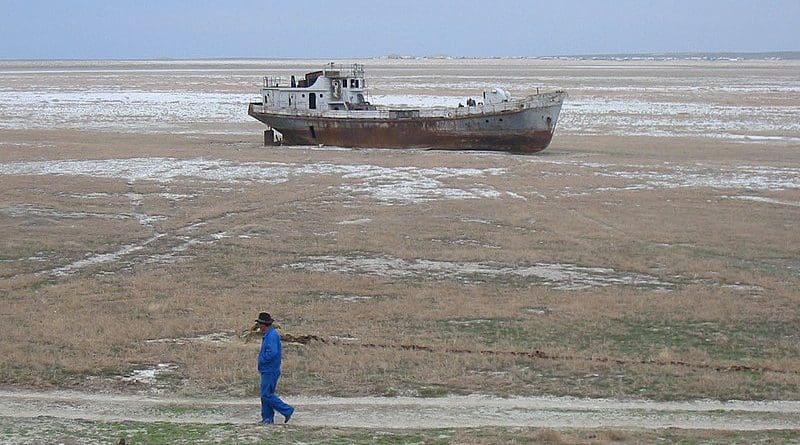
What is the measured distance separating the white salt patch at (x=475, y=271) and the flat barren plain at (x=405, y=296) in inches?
3.4

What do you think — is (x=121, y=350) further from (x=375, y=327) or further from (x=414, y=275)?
(x=414, y=275)

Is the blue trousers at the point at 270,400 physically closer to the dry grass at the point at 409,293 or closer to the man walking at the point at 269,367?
the man walking at the point at 269,367

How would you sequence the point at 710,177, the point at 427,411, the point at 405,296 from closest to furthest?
the point at 427,411 → the point at 405,296 → the point at 710,177

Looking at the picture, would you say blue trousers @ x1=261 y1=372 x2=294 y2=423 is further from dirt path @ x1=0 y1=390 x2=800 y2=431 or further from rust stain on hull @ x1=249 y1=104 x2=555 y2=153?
rust stain on hull @ x1=249 y1=104 x2=555 y2=153

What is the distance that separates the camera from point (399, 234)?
24.4 metres

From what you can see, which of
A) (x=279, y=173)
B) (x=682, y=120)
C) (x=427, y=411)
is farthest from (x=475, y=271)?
(x=682, y=120)

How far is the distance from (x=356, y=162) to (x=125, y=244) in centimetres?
1687

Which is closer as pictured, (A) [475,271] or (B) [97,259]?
(A) [475,271]

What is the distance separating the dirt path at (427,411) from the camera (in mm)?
11836

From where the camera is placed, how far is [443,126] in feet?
144

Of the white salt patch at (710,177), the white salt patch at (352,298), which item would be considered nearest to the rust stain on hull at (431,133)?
the white salt patch at (710,177)

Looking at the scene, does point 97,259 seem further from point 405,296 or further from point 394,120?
point 394,120

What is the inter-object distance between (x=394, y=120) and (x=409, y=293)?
26078 mm

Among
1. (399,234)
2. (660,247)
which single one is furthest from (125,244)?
(660,247)
